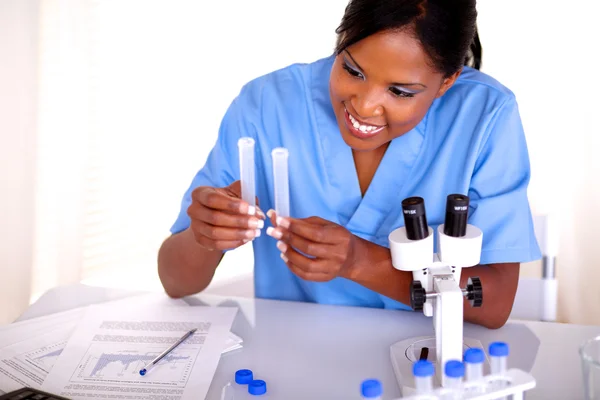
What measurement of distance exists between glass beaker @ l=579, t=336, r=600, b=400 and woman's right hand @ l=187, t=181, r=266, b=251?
0.55 m

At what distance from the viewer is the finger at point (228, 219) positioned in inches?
49.1

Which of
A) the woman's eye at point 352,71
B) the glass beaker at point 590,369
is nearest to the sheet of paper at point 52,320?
the woman's eye at point 352,71

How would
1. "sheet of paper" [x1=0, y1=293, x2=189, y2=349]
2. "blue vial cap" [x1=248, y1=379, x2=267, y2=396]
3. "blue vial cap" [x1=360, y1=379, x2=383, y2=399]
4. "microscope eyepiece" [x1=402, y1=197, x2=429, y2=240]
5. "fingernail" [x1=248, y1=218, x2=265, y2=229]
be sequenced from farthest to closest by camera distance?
"sheet of paper" [x1=0, y1=293, x2=189, y2=349], "fingernail" [x1=248, y1=218, x2=265, y2=229], "blue vial cap" [x1=248, y1=379, x2=267, y2=396], "microscope eyepiece" [x1=402, y1=197, x2=429, y2=240], "blue vial cap" [x1=360, y1=379, x2=383, y2=399]

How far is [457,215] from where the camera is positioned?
1.04 meters

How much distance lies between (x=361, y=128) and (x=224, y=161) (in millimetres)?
356

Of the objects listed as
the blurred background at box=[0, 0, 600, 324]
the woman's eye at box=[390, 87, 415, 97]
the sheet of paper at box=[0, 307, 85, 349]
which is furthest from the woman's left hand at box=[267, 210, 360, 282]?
the blurred background at box=[0, 0, 600, 324]

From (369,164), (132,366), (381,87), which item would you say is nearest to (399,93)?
(381,87)

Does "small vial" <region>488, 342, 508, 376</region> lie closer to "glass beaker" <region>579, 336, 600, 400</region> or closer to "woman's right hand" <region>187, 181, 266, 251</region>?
"glass beaker" <region>579, 336, 600, 400</region>

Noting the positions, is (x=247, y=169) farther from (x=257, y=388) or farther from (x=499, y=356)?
(x=499, y=356)

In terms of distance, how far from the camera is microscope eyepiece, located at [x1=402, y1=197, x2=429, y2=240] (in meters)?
1.04

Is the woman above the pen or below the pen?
above

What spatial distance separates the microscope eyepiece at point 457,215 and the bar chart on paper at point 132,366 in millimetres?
490

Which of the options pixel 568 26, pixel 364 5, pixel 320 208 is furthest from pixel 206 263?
pixel 568 26

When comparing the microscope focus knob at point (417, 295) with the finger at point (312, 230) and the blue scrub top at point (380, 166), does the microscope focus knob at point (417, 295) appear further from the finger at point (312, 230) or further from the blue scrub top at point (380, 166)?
the blue scrub top at point (380, 166)
